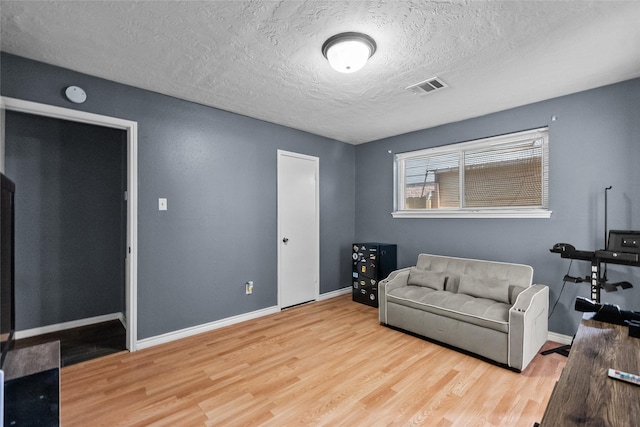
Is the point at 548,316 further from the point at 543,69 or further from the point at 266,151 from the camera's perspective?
the point at 266,151

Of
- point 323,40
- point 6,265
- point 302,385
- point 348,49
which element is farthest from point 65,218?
point 348,49

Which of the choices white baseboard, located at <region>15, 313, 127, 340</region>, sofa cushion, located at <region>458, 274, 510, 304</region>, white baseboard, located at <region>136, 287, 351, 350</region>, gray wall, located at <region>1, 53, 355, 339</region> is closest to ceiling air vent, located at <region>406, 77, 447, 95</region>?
gray wall, located at <region>1, 53, 355, 339</region>

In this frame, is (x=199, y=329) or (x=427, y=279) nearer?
(x=199, y=329)

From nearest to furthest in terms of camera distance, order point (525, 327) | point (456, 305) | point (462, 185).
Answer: point (525, 327) < point (456, 305) < point (462, 185)

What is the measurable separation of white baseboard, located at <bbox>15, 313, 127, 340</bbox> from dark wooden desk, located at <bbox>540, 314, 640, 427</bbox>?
3.97 m

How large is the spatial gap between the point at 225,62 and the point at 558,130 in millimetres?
3378

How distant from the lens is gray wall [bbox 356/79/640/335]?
8.79ft

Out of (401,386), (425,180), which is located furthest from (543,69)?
(401,386)

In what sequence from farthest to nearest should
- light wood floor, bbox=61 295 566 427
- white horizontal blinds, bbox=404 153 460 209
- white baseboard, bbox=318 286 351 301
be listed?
white baseboard, bbox=318 286 351 301 → white horizontal blinds, bbox=404 153 460 209 → light wood floor, bbox=61 295 566 427

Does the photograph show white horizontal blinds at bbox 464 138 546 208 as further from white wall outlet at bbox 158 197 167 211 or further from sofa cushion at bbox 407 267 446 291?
white wall outlet at bbox 158 197 167 211

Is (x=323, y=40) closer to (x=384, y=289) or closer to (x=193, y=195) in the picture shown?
(x=193, y=195)

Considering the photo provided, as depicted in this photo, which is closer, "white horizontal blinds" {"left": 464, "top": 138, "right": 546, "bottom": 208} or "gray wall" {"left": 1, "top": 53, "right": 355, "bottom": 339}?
"gray wall" {"left": 1, "top": 53, "right": 355, "bottom": 339}

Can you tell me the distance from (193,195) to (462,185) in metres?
3.38

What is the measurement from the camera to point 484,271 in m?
3.24
